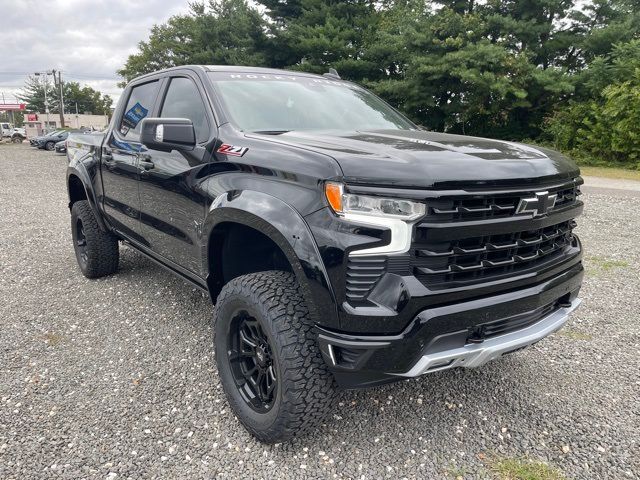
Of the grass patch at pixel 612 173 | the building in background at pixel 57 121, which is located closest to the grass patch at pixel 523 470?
the grass patch at pixel 612 173

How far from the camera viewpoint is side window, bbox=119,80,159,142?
3631 millimetres

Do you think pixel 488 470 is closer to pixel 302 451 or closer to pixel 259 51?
pixel 302 451

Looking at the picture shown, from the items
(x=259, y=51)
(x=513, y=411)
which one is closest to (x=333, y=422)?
(x=513, y=411)

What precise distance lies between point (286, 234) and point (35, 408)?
5.83 feet

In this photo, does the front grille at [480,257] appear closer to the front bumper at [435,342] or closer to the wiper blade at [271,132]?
the front bumper at [435,342]

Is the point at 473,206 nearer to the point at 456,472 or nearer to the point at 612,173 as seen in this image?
the point at 456,472

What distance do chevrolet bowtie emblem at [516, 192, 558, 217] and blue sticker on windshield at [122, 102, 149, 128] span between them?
2840 millimetres

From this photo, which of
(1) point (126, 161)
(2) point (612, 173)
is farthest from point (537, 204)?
(2) point (612, 173)

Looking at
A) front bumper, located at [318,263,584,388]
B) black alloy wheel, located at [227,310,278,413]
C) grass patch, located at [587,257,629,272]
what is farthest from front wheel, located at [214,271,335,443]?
grass patch, located at [587,257,629,272]

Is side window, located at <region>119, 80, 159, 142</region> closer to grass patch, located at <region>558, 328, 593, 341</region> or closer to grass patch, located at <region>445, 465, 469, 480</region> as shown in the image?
grass patch, located at <region>445, 465, 469, 480</region>

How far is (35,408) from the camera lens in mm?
2568

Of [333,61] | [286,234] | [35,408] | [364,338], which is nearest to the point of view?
[364,338]

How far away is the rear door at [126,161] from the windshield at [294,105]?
895 mm

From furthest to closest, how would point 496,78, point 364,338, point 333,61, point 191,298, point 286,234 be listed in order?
point 333,61 < point 496,78 < point 191,298 < point 286,234 < point 364,338
